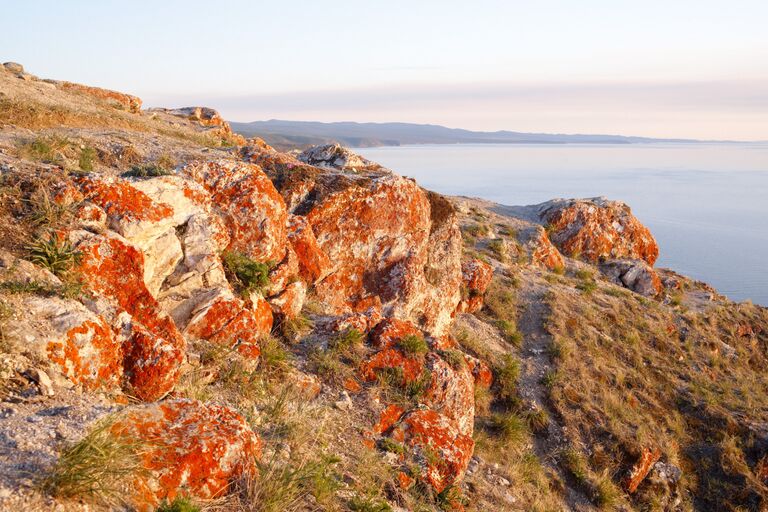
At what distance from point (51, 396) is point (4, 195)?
311cm

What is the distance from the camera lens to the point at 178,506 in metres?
3.60

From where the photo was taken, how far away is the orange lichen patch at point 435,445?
256 inches

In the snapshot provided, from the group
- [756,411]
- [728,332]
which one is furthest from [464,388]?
[728,332]

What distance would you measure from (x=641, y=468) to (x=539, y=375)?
3.01 m

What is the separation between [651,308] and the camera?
17828mm

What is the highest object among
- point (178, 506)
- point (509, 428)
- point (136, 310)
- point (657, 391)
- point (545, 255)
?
point (136, 310)

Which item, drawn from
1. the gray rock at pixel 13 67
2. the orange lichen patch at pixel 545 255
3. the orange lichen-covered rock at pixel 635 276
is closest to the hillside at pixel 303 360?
the orange lichen patch at pixel 545 255

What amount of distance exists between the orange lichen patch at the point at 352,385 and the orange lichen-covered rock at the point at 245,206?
2.62 metres

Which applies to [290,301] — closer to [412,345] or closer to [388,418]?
[412,345]

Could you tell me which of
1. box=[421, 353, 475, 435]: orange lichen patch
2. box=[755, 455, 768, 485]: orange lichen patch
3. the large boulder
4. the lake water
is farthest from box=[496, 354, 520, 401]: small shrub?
the lake water

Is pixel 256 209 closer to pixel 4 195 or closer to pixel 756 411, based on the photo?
pixel 4 195

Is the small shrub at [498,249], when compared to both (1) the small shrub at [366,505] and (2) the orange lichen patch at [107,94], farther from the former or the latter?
(2) the orange lichen patch at [107,94]

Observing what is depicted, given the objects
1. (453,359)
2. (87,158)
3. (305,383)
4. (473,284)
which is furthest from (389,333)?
(473,284)

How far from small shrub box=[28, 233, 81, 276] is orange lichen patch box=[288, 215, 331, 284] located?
4.14 meters
